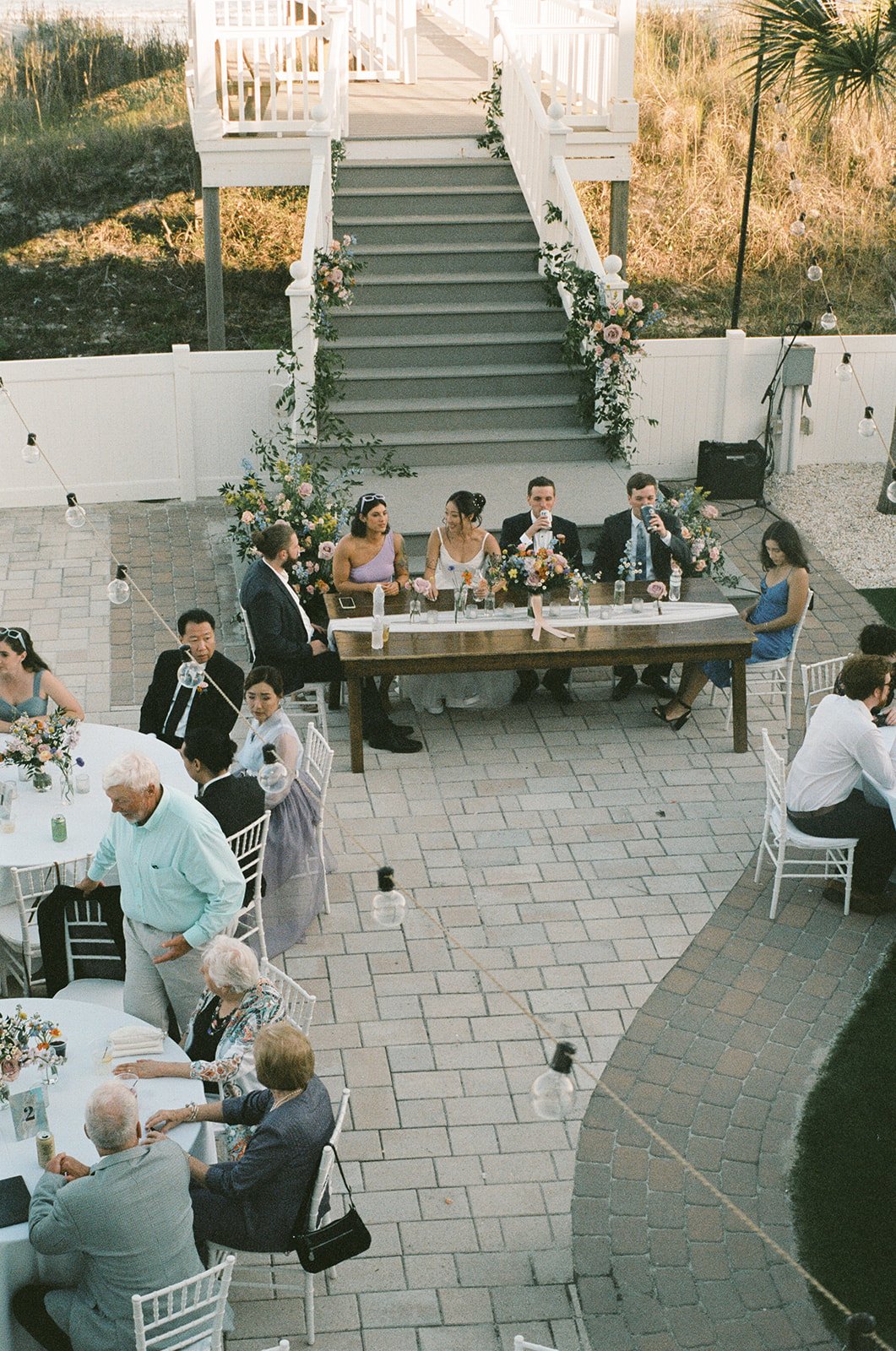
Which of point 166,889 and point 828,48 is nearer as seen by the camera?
point 166,889

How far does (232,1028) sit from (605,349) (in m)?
7.95

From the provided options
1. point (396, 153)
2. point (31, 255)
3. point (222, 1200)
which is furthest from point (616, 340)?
point (31, 255)

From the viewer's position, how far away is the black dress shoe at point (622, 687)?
31.6 ft

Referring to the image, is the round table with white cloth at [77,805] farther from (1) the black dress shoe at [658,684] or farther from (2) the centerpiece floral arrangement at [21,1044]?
(1) the black dress shoe at [658,684]

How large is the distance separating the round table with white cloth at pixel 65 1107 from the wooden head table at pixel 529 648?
10.8ft

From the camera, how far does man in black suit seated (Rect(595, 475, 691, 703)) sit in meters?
9.51

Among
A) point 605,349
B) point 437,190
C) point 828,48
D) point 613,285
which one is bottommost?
point 605,349

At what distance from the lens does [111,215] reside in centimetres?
2077

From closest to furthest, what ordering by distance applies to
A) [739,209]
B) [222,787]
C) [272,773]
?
1. [272,773]
2. [222,787]
3. [739,209]

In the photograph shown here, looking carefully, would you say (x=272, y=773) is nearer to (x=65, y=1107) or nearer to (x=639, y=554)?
(x=65, y=1107)

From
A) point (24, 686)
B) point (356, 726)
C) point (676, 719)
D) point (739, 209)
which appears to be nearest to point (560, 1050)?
point (24, 686)

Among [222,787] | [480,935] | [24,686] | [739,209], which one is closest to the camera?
[222,787]

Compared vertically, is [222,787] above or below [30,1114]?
above

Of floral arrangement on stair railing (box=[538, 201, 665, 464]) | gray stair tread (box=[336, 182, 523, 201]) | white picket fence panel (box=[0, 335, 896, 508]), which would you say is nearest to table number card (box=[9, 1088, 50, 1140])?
white picket fence panel (box=[0, 335, 896, 508])
